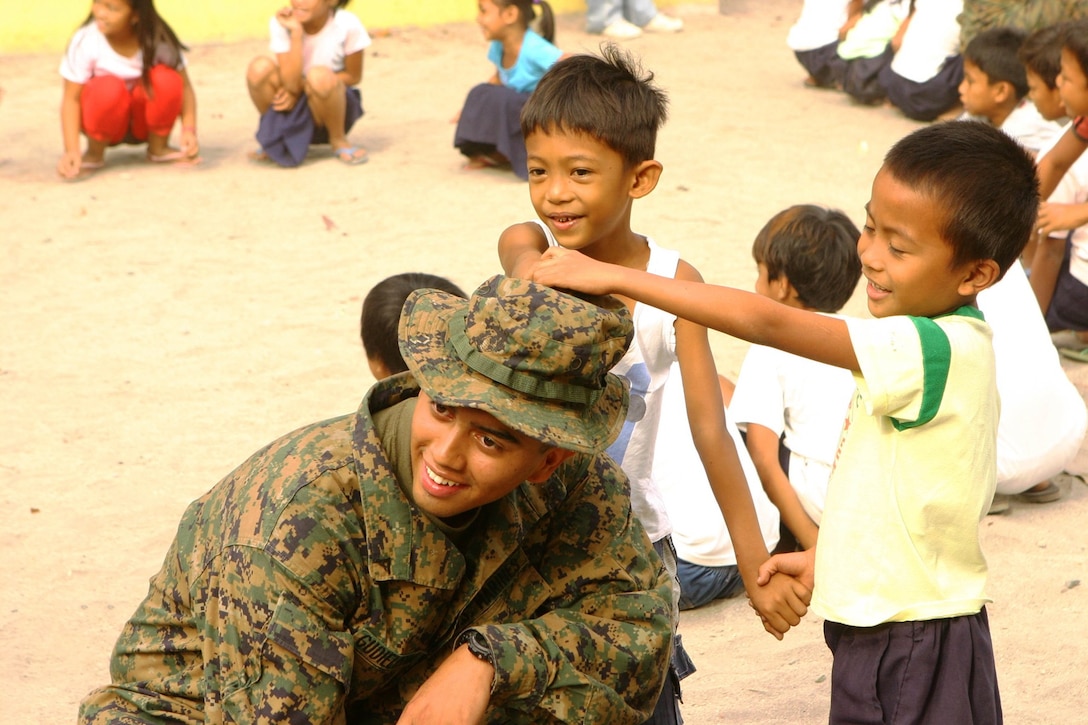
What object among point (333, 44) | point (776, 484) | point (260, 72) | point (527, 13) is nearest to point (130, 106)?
point (260, 72)

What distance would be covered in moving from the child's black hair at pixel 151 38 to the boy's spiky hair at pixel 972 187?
6278 mm

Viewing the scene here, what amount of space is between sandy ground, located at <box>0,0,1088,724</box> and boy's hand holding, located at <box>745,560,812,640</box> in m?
0.67

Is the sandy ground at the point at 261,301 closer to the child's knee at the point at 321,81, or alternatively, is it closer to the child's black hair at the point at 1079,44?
the child's knee at the point at 321,81

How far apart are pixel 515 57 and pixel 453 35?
3.81 meters

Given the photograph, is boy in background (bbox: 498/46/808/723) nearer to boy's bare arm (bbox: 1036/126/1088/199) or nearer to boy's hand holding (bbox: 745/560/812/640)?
boy's hand holding (bbox: 745/560/812/640)

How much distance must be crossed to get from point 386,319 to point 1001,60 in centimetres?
447

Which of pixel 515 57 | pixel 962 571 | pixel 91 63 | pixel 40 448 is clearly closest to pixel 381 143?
pixel 515 57

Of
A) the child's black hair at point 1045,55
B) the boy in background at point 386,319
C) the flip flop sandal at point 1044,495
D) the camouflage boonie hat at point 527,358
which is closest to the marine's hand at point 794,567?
the camouflage boonie hat at point 527,358

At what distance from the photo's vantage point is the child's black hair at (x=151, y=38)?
24.9 ft

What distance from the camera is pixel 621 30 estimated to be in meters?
11.6

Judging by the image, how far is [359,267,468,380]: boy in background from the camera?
337 centimetres

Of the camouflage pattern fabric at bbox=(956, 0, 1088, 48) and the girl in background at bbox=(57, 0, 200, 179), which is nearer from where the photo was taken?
the girl in background at bbox=(57, 0, 200, 179)

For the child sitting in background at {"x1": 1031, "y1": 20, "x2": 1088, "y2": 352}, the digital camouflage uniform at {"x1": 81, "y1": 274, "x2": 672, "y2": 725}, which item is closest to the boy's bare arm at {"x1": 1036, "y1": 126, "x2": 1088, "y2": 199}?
the child sitting in background at {"x1": 1031, "y1": 20, "x2": 1088, "y2": 352}

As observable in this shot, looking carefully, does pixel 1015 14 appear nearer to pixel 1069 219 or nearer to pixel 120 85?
pixel 1069 219
